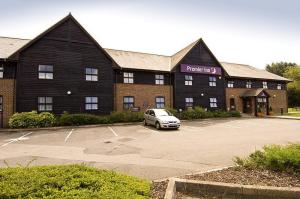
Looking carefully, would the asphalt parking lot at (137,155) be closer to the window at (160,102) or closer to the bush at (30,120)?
the bush at (30,120)

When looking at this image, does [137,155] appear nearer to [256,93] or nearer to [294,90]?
[256,93]

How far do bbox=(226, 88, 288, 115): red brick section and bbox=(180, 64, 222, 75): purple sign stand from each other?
3.71m

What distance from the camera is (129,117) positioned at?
22.4 metres

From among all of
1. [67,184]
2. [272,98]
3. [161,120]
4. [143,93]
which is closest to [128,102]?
[143,93]

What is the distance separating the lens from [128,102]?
25.0 m

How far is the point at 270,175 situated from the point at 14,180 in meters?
5.93

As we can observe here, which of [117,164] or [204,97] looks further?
[204,97]

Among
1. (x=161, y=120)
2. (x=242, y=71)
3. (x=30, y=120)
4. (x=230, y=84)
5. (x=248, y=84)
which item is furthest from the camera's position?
(x=242, y=71)

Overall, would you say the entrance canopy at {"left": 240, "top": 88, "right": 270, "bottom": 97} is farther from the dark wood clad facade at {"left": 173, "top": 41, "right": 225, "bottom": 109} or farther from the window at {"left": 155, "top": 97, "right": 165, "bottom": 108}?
the window at {"left": 155, "top": 97, "right": 165, "bottom": 108}

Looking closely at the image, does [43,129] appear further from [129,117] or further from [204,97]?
[204,97]

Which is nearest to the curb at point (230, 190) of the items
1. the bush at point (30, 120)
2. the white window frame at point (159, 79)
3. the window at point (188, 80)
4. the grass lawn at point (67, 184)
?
the grass lawn at point (67, 184)

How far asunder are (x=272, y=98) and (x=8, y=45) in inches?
1456

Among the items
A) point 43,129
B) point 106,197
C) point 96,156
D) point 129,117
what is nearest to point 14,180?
point 106,197

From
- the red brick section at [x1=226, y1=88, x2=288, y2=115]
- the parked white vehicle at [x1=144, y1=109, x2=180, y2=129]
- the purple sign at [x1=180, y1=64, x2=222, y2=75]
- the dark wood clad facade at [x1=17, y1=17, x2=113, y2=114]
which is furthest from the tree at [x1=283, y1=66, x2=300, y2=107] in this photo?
the dark wood clad facade at [x1=17, y1=17, x2=113, y2=114]
